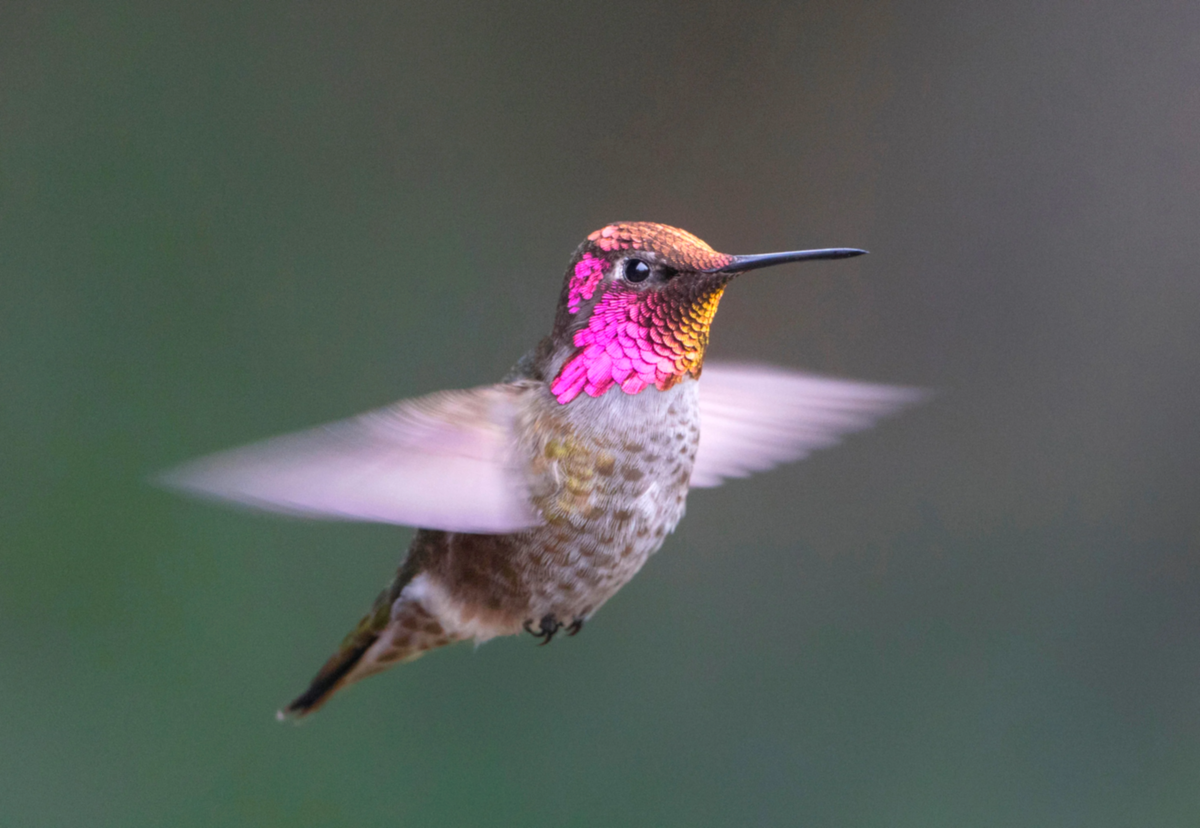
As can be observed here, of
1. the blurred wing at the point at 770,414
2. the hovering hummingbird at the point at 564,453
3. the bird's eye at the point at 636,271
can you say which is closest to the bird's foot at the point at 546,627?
the hovering hummingbird at the point at 564,453

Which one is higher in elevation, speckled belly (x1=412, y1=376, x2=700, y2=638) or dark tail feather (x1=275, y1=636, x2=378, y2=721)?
speckled belly (x1=412, y1=376, x2=700, y2=638)

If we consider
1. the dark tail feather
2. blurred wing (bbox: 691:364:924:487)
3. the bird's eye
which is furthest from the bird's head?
the dark tail feather

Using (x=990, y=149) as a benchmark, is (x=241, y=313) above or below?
below

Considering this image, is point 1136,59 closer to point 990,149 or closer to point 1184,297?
point 990,149

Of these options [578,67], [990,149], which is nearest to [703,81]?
[578,67]

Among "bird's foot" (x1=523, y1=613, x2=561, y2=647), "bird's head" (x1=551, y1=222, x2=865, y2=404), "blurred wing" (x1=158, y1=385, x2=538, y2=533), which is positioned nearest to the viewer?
"blurred wing" (x1=158, y1=385, x2=538, y2=533)

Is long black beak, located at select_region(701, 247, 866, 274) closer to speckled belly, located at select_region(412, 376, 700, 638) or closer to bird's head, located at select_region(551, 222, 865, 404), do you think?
bird's head, located at select_region(551, 222, 865, 404)

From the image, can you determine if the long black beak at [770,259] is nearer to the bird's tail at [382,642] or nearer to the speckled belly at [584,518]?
the speckled belly at [584,518]

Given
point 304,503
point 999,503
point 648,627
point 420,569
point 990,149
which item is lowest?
point 648,627
